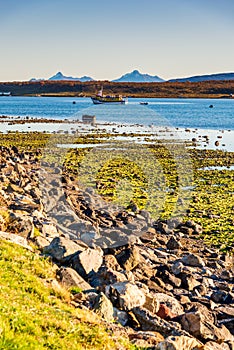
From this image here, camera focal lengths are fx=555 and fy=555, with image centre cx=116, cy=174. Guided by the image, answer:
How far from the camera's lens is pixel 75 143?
4612 centimetres

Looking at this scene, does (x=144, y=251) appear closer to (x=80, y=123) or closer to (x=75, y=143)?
(x=75, y=143)

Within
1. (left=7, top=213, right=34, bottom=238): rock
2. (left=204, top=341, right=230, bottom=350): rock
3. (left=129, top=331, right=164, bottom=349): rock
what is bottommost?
(left=204, top=341, right=230, bottom=350): rock

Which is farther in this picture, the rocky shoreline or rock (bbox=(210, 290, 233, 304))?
rock (bbox=(210, 290, 233, 304))

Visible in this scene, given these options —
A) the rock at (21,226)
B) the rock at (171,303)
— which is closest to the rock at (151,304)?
the rock at (171,303)

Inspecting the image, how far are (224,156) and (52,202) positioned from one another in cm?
1993

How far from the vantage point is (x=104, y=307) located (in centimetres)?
899

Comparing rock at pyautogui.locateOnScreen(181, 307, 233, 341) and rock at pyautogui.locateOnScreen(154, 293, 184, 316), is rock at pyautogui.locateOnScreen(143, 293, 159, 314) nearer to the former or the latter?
rock at pyautogui.locateOnScreen(154, 293, 184, 316)

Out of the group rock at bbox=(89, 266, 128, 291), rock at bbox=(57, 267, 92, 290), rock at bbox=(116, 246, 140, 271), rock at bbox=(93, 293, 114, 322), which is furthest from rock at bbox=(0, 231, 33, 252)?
rock at bbox=(93, 293, 114, 322)

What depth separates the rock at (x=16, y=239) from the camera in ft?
36.8

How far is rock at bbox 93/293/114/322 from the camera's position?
8867 mm

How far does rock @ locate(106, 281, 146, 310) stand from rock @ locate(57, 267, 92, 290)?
0.60 metres

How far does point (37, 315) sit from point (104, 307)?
1749 millimetres

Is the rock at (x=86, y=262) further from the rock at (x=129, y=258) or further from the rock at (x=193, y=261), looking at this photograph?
the rock at (x=193, y=261)

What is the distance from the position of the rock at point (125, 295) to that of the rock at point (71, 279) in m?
0.60
